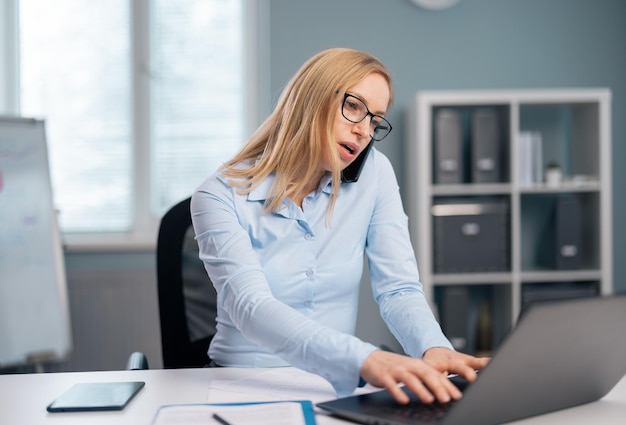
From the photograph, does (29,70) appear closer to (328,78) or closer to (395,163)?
(395,163)

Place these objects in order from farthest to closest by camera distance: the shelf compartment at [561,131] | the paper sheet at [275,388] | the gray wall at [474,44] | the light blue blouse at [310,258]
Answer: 1. the gray wall at [474,44]
2. the shelf compartment at [561,131]
3. the light blue blouse at [310,258]
4. the paper sheet at [275,388]

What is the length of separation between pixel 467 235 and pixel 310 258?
5.68 feet

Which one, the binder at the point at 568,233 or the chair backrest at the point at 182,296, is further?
the binder at the point at 568,233

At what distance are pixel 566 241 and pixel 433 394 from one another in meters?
2.37

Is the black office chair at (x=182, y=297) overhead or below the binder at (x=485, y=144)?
below

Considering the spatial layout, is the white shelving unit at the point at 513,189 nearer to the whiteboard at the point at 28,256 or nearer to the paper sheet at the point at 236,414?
the whiteboard at the point at 28,256

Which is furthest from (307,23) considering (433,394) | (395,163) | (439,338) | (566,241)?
(433,394)

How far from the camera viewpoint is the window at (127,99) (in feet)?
11.4

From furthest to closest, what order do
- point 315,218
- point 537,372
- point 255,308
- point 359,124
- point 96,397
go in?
point 315,218 → point 359,124 → point 255,308 → point 96,397 → point 537,372

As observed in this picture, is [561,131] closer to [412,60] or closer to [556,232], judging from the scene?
[556,232]

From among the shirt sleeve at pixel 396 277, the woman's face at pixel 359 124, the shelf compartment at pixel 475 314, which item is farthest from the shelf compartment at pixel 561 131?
the woman's face at pixel 359 124

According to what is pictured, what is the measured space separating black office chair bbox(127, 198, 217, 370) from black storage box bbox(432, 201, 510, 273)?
1642 mm

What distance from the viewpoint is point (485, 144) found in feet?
10.2

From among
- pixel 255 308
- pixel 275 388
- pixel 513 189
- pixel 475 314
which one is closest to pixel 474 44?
pixel 513 189
